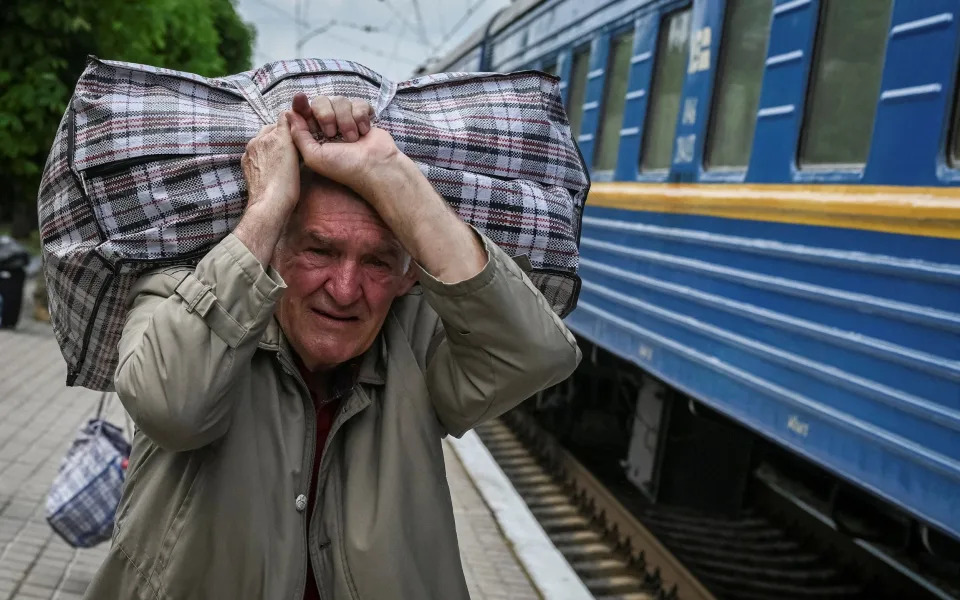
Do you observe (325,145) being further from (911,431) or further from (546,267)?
(911,431)

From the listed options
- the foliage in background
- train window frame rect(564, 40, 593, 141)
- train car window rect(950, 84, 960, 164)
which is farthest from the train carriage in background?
the foliage in background

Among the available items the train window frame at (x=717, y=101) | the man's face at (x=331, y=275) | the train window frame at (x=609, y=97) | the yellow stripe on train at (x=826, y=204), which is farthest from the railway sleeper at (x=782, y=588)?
the man's face at (x=331, y=275)

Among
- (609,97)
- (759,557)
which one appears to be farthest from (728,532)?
(609,97)

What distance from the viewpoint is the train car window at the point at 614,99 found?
26.2 ft

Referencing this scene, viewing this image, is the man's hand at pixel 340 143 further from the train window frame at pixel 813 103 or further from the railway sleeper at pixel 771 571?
the railway sleeper at pixel 771 571

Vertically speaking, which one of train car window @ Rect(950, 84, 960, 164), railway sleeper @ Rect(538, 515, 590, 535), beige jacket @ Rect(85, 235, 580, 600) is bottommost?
railway sleeper @ Rect(538, 515, 590, 535)

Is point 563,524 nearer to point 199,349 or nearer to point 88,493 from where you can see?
point 88,493

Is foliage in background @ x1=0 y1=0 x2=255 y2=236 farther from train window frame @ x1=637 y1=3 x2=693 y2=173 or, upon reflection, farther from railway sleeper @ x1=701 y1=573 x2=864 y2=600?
railway sleeper @ x1=701 y1=573 x2=864 y2=600

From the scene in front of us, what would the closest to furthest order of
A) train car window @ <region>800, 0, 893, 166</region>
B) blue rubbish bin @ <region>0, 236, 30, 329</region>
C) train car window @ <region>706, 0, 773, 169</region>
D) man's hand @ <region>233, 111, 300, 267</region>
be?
1. man's hand @ <region>233, 111, 300, 267</region>
2. train car window @ <region>800, 0, 893, 166</region>
3. train car window @ <region>706, 0, 773, 169</region>
4. blue rubbish bin @ <region>0, 236, 30, 329</region>

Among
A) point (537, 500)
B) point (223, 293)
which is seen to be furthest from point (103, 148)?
point (537, 500)

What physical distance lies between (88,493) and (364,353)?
2.87 m

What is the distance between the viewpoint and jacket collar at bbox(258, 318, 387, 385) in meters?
1.96

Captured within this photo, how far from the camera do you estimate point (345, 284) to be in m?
1.98

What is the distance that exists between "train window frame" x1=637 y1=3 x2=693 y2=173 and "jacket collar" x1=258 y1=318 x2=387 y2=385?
5.01 meters
